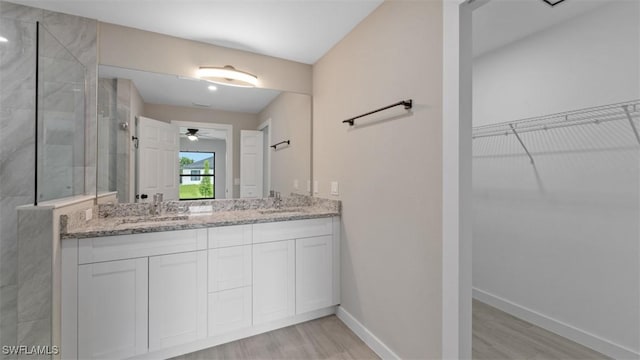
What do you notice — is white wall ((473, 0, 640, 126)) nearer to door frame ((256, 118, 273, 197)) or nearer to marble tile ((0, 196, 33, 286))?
door frame ((256, 118, 273, 197))

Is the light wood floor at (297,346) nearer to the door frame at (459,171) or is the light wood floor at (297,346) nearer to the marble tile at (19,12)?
the door frame at (459,171)

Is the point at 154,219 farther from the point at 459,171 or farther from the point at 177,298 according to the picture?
the point at 459,171

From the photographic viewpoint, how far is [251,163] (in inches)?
105

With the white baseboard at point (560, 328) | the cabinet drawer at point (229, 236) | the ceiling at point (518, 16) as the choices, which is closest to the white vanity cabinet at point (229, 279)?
the cabinet drawer at point (229, 236)

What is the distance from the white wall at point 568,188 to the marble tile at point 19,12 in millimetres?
3703

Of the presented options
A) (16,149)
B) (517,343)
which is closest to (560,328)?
(517,343)

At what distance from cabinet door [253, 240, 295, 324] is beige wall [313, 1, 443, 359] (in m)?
0.48

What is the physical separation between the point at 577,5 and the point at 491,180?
56.7 inches

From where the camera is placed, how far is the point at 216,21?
6.57 feet

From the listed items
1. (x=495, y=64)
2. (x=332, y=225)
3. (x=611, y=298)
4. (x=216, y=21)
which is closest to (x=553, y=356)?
(x=611, y=298)

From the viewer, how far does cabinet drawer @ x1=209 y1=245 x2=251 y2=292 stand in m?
1.91

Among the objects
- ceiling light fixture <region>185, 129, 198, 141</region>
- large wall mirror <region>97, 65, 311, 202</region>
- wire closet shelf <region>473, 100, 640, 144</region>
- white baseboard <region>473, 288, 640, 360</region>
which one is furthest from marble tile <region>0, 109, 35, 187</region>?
white baseboard <region>473, 288, 640, 360</region>

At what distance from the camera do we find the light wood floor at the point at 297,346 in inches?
72.3

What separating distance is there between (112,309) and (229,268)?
70cm
